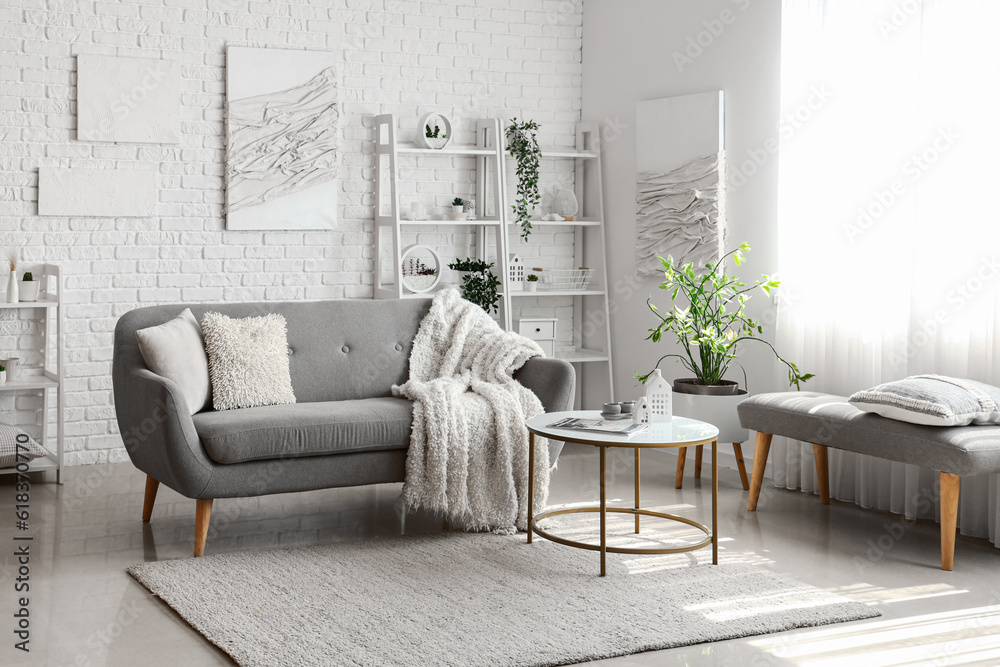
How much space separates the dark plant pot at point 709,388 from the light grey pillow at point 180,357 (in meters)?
2.20

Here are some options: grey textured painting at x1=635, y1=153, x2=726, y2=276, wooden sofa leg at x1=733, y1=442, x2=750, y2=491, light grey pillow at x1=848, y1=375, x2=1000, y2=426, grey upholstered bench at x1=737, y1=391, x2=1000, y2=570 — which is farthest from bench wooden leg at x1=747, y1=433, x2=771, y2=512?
grey textured painting at x1=635, y1=153, x2=726, y2=276

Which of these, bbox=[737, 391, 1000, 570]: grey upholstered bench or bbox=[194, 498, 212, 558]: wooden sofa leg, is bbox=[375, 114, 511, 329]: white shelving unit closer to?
bbox=[737, 391, 1000, 570]: grey upholstered bench

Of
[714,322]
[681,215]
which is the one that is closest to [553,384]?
[714,322]

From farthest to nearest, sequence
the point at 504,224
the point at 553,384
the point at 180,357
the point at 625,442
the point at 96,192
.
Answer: the point at 504,224
the point at 96,192
the point at 553,384
the point at 180,357
the point at 625,442

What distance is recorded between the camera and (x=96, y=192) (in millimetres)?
5117

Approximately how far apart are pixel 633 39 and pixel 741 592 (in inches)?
144

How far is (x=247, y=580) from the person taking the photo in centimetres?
330

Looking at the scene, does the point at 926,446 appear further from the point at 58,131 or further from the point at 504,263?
the point at 58,131

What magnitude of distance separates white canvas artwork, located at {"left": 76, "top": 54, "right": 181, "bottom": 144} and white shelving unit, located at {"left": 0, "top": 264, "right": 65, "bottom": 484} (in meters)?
0.77

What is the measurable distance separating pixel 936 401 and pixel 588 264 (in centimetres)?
305

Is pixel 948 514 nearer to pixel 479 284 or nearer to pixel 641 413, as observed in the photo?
pixel 641 413

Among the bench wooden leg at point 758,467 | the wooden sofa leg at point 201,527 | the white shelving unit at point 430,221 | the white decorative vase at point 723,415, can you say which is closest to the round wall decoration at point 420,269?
the white shelving unit at point 430,221

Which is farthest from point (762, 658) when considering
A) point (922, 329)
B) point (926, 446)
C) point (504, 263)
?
point (504, 263)

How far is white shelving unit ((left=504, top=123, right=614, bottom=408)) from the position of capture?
6082mm
